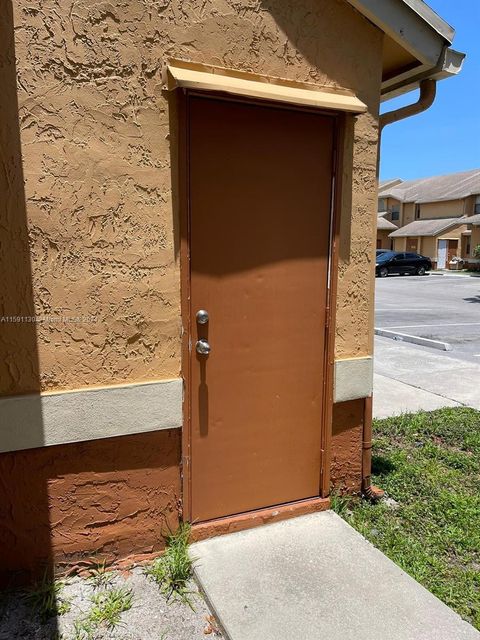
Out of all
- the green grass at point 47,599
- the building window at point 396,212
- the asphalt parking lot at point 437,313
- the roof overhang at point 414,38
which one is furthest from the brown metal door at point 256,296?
the building window at point 396,212

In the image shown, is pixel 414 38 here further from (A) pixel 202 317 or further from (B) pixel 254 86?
(A) pixel 202 317

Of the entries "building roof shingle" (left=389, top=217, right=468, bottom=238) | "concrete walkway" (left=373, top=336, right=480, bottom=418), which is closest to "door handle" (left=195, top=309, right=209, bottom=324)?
"concrete walkway" (left=373, top=336, right=480, bottom=418)

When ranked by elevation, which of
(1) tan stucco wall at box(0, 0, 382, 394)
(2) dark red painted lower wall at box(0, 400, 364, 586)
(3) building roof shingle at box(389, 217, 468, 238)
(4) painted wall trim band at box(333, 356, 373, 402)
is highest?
(3) building roof shingle at box(389, 217, 468, 238)

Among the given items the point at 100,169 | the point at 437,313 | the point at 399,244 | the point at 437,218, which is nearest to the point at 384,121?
the point at 100,169

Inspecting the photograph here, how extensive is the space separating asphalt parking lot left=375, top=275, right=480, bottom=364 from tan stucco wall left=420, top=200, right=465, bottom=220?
18.0 m

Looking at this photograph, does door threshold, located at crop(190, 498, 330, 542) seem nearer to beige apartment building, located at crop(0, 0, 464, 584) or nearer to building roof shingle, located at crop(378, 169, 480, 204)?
beige apartment building, located at crop(0, 0, 464, 584)

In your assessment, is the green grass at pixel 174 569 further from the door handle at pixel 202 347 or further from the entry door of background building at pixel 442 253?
the entry door of background building at pixel 442 253

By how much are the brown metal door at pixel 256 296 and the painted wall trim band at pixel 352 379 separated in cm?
14

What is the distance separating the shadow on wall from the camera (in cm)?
230

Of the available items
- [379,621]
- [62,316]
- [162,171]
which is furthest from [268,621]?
[162,171]

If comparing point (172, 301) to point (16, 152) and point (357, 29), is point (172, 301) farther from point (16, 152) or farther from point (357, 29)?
point (357, 29)

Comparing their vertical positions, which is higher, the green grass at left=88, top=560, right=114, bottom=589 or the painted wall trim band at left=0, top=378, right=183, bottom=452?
the painted wall trim band at left=0, top=378, right=183, bottom=452

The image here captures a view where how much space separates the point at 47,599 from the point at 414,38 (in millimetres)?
3907

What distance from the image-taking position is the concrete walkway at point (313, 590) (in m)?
2.35
